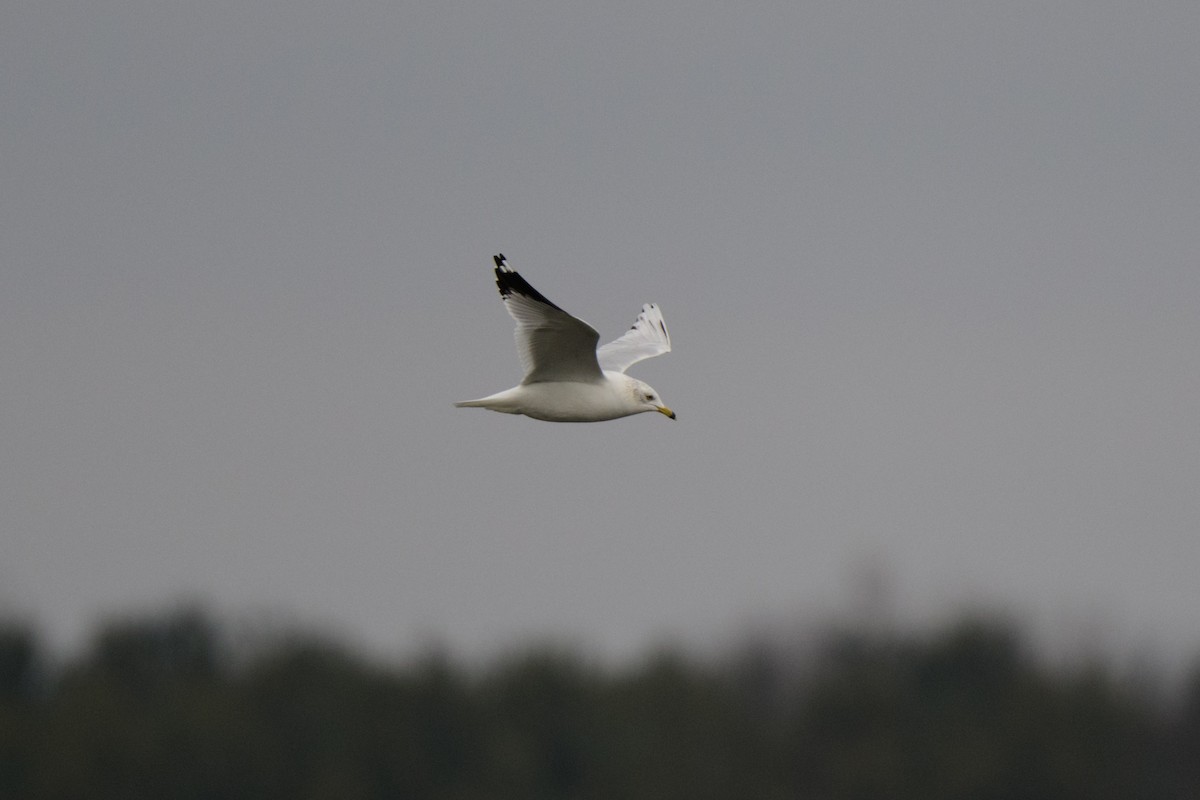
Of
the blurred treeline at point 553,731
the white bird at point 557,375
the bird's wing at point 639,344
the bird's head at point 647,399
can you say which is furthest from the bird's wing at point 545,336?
the blurred treeline at point 553,731

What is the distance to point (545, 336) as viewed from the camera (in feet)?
41.3

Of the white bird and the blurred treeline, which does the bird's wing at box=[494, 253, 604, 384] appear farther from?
the blurred treeline

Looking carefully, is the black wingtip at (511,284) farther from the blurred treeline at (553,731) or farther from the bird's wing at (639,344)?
the blurred treeline at (553,731)

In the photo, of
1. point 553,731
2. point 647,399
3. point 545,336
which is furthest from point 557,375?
point 553,731

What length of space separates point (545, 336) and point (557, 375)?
1.53ft

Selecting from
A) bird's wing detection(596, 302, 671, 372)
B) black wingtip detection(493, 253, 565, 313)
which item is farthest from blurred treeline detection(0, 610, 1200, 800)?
black wingtip detection(493, 253, 565, 313)

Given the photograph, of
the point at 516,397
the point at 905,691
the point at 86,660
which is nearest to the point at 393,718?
the point at 86,660

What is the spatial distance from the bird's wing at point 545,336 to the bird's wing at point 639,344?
74.8 inches

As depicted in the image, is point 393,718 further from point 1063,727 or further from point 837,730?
point 1063,727

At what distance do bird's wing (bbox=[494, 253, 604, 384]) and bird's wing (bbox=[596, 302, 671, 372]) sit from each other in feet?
6.24

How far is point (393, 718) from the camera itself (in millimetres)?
39156

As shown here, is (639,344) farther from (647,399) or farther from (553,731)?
(553,731)

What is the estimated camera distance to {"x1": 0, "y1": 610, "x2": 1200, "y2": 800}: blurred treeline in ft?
126

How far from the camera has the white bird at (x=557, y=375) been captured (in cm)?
1244
